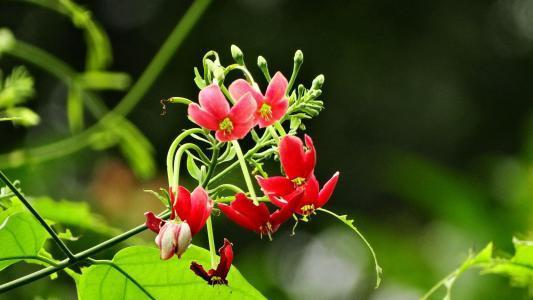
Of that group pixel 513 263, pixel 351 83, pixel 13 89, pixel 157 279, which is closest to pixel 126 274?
pixel 157 279

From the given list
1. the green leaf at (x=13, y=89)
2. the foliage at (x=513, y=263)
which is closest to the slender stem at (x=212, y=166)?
the foliage at (x=513, y=263)

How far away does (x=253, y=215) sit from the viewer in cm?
74

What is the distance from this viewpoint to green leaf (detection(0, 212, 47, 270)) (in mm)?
791

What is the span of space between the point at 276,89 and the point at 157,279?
19 cm

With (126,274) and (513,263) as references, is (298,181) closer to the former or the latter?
(126,274)

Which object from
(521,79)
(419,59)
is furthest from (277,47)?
(521,79)

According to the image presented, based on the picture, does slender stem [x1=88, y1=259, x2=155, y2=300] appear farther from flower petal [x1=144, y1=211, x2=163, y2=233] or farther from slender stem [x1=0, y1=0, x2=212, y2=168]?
slender stem [x1=0, y1=0, x2=212, y2=168]

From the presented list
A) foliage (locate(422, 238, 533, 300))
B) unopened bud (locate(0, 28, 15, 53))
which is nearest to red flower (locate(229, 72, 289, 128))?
foliage (locate(422, 238, 533, 300))

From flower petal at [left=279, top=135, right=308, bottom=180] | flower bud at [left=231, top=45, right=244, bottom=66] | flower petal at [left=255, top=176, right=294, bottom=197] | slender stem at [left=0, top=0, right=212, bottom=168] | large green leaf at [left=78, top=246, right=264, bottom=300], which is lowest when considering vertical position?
slender stem at [left=0, top=0, right=212, bottom=168]

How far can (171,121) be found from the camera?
5.22 metres

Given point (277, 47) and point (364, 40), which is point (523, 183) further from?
point (364, 40)

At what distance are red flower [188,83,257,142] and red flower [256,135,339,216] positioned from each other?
4 centimetres

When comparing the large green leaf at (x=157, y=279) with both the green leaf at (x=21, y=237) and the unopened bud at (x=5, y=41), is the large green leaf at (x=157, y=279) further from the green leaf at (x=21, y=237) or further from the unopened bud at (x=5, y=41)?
the unopened bud at (x=5, y=41)

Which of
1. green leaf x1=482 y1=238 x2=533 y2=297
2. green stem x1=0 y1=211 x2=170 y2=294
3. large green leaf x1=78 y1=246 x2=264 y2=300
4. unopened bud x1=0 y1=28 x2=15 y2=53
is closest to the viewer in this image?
green stem x1=0 y1=211 x2=170 y2=294
